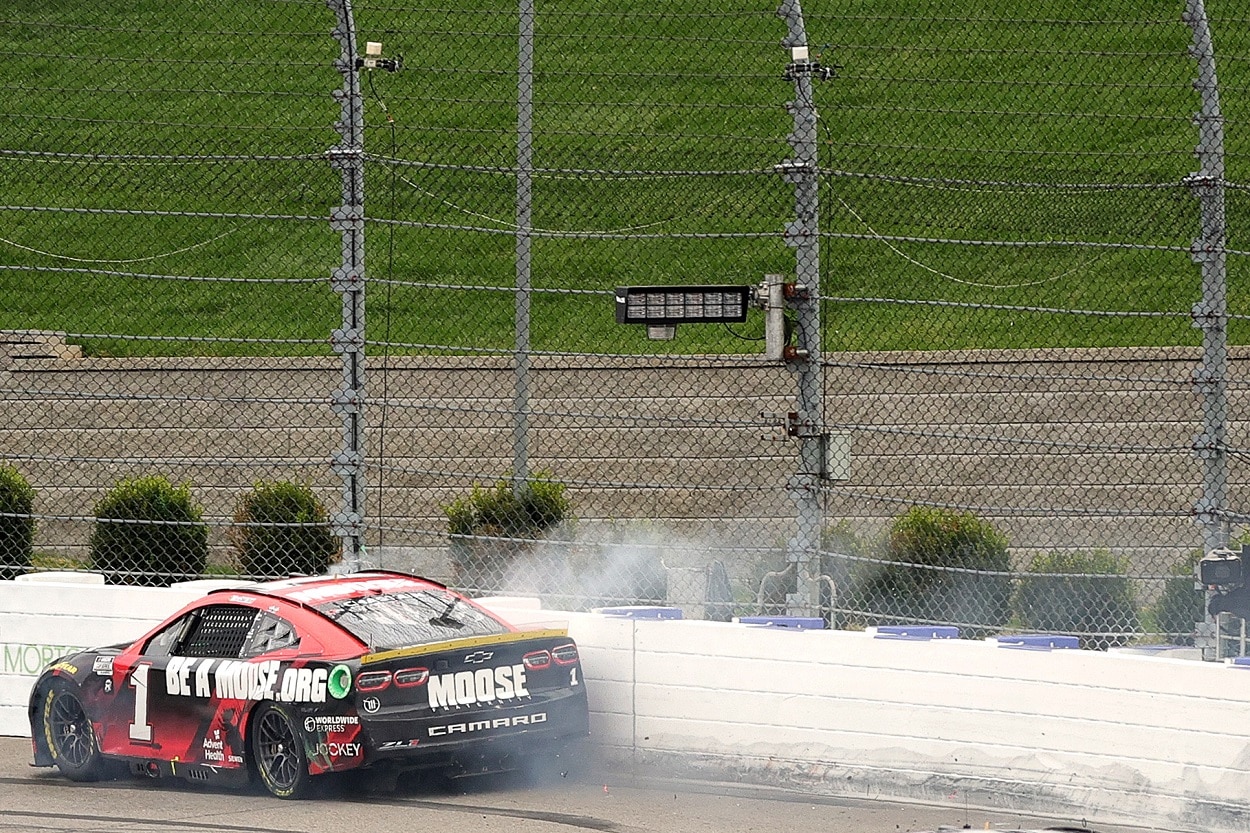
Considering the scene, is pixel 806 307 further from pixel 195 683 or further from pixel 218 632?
pixel 195 683

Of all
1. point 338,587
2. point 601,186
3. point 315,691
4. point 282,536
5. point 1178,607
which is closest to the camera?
point 315,691

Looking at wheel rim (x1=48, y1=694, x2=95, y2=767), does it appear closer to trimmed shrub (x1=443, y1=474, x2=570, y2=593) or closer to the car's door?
the car's door

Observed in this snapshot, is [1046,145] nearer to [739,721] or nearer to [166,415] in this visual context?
[166,415]

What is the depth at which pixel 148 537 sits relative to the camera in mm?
14695

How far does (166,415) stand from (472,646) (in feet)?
40.0

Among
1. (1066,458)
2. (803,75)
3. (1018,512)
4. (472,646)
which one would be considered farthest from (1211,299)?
(1066,458)

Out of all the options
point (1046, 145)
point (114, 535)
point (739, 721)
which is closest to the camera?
point (739, 721)

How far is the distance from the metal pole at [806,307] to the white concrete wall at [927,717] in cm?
120

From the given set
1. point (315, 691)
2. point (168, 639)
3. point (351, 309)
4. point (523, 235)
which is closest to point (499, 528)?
point (351, 309)

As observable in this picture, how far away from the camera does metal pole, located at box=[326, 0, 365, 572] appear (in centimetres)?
1105

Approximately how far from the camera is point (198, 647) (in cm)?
941

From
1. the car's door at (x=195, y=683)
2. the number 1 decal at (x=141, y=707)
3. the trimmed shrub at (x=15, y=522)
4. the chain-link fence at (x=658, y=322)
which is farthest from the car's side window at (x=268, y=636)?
the trimmed shrub at (x=15, y=522)

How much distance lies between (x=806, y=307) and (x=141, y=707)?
4.23m

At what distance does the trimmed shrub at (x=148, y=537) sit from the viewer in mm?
14620
